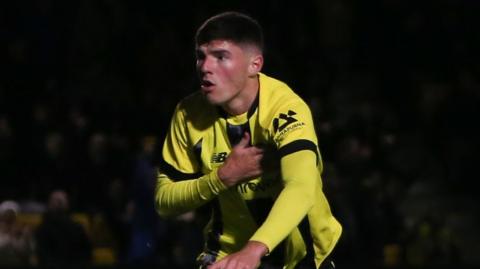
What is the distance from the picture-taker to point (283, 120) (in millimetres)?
6055

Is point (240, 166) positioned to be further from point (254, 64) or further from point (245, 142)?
point (254, 64)

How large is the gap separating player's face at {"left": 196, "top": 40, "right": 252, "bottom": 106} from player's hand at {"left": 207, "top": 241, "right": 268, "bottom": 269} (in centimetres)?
Answer: 88

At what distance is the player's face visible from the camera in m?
6.11

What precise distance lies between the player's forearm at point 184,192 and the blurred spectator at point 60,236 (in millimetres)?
5203

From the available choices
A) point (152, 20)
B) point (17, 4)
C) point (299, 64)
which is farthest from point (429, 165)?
point (17, 4)

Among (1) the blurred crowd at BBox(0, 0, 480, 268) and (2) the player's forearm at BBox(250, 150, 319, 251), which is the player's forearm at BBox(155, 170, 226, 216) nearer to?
(2) the player's forearm at BBox(250, 150, 319, 251)

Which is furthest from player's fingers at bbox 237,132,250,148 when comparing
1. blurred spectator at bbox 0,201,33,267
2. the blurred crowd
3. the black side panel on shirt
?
blurred spectator at bbox 0,201,33,267

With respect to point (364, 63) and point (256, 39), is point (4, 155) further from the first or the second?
point (256, 39)

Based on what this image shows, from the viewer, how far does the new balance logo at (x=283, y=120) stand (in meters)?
6.03

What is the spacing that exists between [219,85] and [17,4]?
9.35m

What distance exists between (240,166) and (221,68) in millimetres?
468

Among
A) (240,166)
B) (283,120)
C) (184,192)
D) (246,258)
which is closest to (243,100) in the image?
(283,120)

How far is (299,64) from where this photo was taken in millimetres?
14547

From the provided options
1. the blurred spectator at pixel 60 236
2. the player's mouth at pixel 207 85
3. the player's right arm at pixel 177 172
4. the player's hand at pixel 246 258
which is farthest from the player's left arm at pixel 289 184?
the blurred spectator at pixel 60 236
